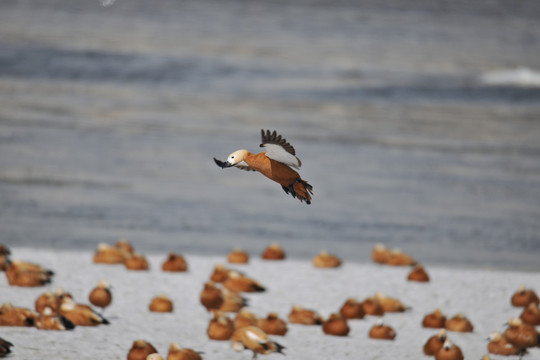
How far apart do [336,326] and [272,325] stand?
607 mm

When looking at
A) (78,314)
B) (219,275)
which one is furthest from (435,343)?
(78,314)

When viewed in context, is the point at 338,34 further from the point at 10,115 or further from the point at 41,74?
the point at 10,115

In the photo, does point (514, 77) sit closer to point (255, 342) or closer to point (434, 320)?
point (434, 320)

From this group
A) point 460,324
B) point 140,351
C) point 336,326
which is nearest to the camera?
point 140,351

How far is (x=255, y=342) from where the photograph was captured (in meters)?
6.94

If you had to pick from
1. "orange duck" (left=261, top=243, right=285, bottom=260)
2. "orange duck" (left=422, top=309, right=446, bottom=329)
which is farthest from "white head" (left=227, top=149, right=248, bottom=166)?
"orange duck" (left=261, top=243, right=285, bottom=260)

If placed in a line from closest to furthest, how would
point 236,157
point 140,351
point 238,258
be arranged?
point 236,157 → point 140,351 → point 238,258

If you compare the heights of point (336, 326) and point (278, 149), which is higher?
point (336, 326)

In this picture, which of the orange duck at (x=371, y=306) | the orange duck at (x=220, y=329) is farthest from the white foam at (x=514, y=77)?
the orange duck at (x=220, y=329)

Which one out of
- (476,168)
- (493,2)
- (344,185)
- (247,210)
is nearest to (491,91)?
(476,168)

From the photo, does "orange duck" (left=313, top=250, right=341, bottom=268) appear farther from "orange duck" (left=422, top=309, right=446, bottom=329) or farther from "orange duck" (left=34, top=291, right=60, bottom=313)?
"orange duck" (left=34, top=291, right=60, bottom=313)

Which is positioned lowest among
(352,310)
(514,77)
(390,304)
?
(352,310)

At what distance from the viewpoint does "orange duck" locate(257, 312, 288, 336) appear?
768 centimetres

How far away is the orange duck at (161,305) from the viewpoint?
8.36 metres
